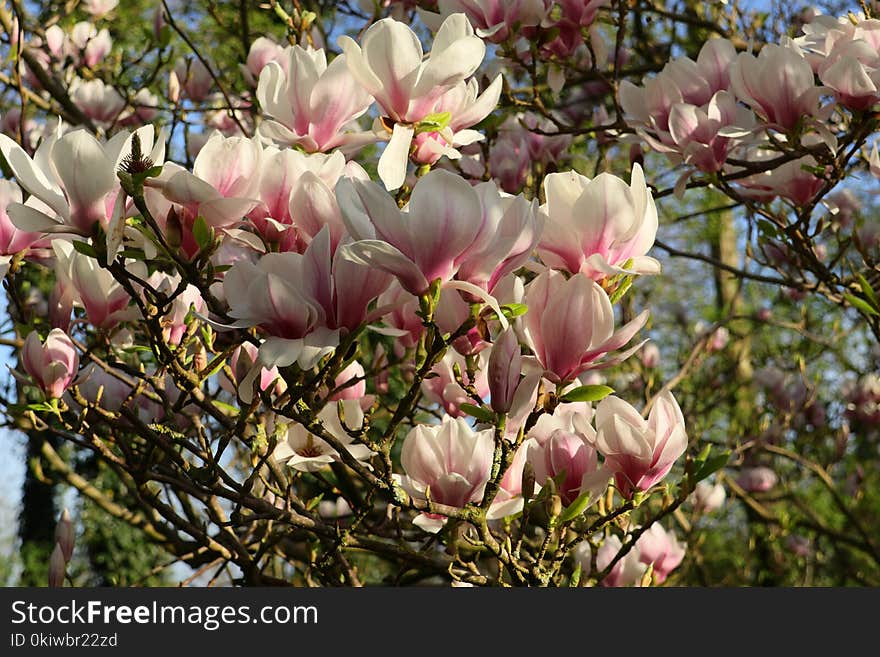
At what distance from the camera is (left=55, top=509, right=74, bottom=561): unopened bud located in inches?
75.7

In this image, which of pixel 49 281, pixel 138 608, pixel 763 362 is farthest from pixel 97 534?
pixel 138 608

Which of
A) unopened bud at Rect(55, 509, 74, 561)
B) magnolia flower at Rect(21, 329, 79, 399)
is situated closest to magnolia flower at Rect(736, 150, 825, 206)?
magnolia flower at Rect(21, 329, 79, 399)

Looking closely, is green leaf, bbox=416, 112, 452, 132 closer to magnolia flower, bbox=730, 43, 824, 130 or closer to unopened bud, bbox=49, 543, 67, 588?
magnolia flower, bbox=730, 43, 824, 130

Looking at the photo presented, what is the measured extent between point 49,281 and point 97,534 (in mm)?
2564

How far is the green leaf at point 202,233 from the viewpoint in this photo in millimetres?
978

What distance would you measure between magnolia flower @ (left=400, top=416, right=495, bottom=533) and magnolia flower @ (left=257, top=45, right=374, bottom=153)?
42 cm

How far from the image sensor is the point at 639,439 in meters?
1.15

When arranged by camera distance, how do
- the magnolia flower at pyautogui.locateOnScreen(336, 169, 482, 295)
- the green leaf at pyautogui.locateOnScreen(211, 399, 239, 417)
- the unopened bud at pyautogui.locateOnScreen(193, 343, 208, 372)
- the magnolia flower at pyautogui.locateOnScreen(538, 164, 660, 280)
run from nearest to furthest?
1. the magnolia flower at pyautogui.locateOnScreen(336, 169, 482, 295)
2. the magnolia flower at pyautogui.locateOnScreen(538, 164, 660, 280)
3. the unopened bud at pyautogui.locateOnScreen(193, 343, 208, 372)
4. the green leaf at pyautogui.locateOnScreen(211, 399, 239, 417)

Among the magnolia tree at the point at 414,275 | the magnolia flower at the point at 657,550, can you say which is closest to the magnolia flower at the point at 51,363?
the magnolia tree at the point at 414,275

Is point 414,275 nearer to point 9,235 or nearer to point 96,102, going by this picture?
point 9,235

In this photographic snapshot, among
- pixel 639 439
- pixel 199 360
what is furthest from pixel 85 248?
pixel 639 439

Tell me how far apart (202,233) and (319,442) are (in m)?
0.41

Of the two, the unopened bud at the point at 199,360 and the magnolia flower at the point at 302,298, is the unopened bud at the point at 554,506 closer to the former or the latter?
the magnolia flower at the point at 302,298

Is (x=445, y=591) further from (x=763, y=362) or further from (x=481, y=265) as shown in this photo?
(x=763, y=362)
